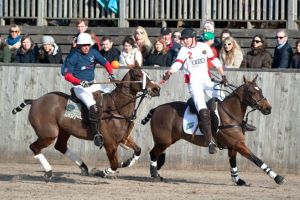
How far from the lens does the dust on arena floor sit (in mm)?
17406

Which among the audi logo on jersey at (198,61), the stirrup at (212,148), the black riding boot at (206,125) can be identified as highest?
the audi logo on jersey at (198,61)

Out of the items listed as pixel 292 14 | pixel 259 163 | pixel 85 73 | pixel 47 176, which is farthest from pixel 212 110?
pixel 292 14

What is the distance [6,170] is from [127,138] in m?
3.03

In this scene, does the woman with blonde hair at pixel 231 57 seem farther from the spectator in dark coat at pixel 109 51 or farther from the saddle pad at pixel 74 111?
the saddle pad at pixel 74 111

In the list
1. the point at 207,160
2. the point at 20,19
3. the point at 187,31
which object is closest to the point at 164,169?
the point at 207,160

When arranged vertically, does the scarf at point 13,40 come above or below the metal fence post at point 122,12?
below

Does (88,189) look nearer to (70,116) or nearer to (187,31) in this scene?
(70,116)

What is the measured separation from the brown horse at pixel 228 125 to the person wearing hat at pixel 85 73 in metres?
1.10

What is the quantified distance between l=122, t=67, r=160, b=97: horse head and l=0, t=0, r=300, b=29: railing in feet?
20.1

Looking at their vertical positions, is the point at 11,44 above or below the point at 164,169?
above

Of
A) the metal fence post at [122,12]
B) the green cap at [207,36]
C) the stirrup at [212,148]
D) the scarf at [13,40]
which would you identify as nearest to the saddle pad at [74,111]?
the stirrup at [212,148]

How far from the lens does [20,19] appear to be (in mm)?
27281

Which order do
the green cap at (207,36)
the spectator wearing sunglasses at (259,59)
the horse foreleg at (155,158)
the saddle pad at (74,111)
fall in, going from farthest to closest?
the spectator wearing sunglasses at (259,59) → the green cap at (207,36) → the horse foreleg at (155,158) → the saddle pad at (74,111)

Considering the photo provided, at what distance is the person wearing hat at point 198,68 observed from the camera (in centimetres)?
1908
